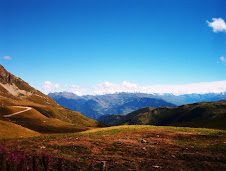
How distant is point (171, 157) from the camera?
53.1 ft

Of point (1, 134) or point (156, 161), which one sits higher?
point (156, 161)

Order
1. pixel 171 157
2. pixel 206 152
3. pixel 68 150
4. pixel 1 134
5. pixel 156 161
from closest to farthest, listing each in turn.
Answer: pixel 156 161
pixel 171 157
pixel 206 152
pixel 68 150
pixel 1 134

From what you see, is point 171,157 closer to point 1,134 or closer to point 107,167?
point 107,167

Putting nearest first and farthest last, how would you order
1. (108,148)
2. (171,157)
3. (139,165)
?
(139,165) < (171,157) < (108,148)

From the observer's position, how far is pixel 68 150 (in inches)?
739

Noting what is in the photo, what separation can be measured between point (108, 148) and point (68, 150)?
502 centimetres

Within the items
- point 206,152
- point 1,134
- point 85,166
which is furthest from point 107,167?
point 1,134

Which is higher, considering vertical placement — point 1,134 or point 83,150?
point 83,150

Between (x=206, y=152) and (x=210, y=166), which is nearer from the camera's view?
(x=210, y=166)

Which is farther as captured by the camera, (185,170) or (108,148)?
(108,148)

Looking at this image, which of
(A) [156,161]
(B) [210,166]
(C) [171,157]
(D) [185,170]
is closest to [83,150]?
(A) [156,161]

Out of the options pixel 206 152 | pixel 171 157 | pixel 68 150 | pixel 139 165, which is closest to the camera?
pixel 139 165

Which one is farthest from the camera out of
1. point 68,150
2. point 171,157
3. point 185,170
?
point 68,150

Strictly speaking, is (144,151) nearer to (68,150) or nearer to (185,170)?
(185,170)
